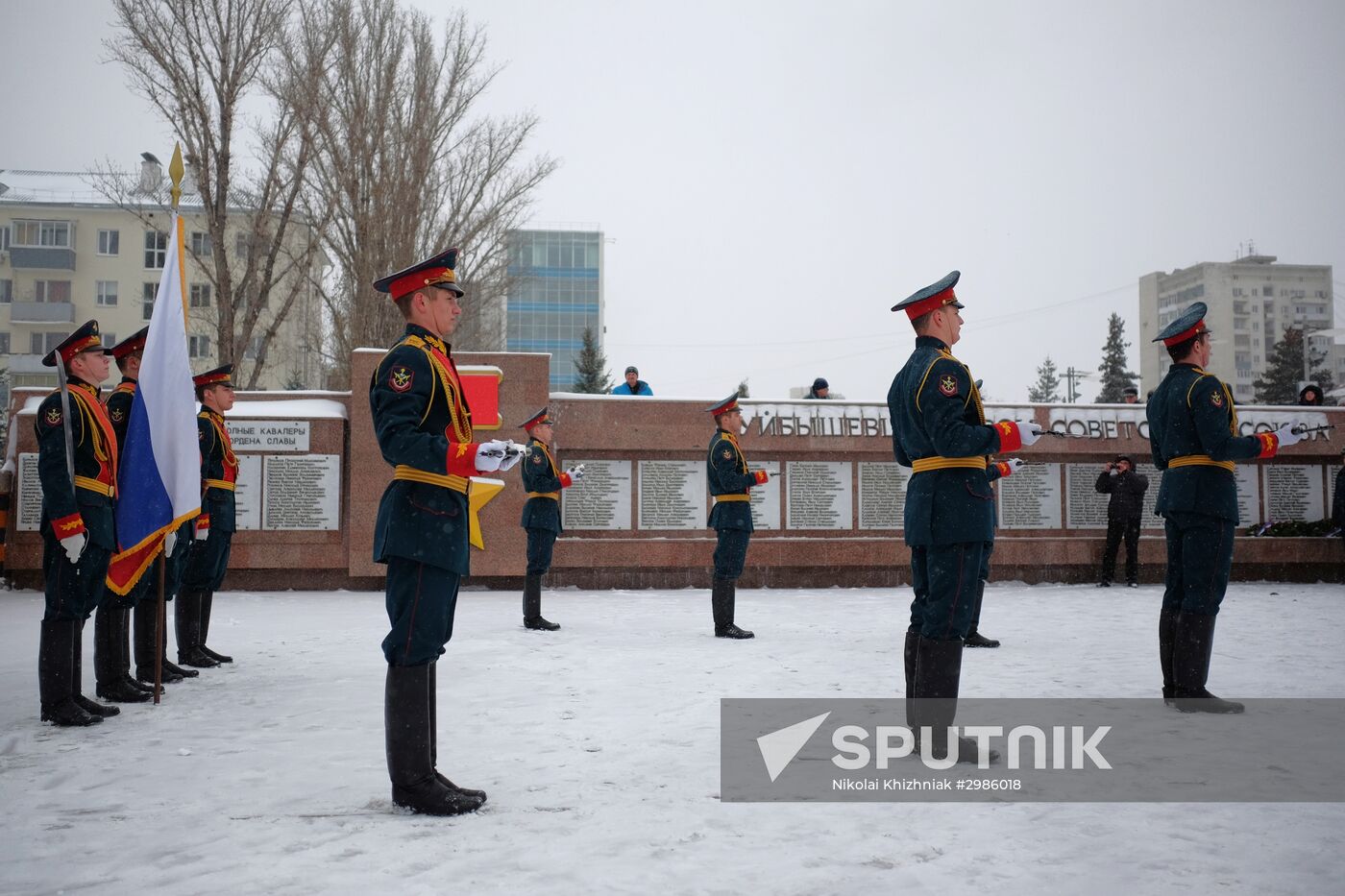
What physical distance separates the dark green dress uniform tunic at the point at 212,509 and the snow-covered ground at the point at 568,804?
0.72 metres

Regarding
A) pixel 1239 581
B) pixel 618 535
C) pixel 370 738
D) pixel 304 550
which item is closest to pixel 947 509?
pixel 370 738

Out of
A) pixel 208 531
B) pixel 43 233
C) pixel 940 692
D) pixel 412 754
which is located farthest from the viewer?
pixel 43 233

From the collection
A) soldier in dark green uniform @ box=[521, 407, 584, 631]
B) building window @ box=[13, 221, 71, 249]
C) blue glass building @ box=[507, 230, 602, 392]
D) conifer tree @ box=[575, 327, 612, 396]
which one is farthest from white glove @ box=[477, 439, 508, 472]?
blue glass building @ box=[507, 230, 602, 392]

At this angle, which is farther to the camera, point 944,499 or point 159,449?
point 159,449

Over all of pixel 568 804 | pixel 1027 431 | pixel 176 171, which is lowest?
pixel 568 804

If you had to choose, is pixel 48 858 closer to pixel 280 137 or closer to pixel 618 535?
pixel 618 535

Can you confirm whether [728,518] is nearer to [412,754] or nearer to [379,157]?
[412,754]

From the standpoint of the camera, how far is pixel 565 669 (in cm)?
696

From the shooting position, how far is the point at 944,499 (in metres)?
4.56

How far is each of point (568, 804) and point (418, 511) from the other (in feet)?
4.09

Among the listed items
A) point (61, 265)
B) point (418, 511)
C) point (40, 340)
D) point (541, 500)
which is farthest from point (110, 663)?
point (40, 340)

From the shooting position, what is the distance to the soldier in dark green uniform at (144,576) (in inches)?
252

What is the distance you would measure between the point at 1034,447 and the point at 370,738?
1157cm

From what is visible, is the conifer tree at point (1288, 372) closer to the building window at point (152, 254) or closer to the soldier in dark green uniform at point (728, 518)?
the soldier in dark green uniform at point (728, 518)
